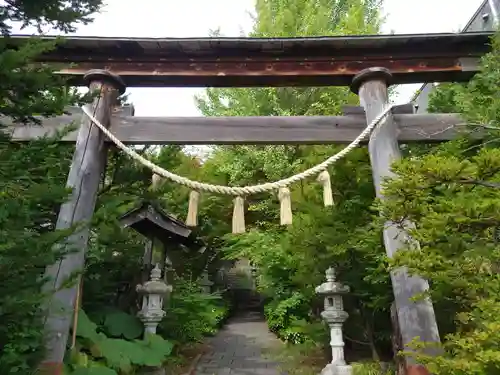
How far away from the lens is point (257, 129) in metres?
4.77

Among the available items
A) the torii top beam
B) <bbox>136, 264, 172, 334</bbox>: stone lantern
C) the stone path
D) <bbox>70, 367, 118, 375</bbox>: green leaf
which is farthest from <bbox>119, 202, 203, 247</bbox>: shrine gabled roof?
<bbox>70, 367, 118, 375</bbox>: green leaf

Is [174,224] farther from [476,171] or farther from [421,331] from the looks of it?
[476,171]

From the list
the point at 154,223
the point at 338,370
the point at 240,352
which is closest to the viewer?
the point at 338,370

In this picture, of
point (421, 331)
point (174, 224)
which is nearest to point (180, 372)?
point (174, 224)

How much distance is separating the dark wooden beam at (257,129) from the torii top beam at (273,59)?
0.64 metres

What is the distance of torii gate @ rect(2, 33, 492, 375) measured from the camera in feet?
15.5

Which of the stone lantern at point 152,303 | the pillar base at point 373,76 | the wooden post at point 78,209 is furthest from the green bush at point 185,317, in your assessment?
the pillar base at point 373,76

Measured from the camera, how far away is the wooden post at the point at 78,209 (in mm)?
3762

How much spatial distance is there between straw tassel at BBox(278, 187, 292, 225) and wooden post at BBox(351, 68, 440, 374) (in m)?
0.95

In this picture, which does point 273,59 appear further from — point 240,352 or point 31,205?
point 240,352

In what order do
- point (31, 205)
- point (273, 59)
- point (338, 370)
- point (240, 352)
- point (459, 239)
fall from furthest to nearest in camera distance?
point (240, 352)
point (338, 370)
point (273, 59)
point (31, 205)
point (459, 239)

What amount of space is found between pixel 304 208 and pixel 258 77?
91.2 inches

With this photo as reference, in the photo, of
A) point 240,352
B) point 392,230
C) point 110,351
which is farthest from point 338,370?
point 240,352

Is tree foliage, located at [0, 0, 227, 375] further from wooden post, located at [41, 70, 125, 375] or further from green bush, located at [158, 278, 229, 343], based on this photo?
green bush, located at [158, 278, 229, 343]
